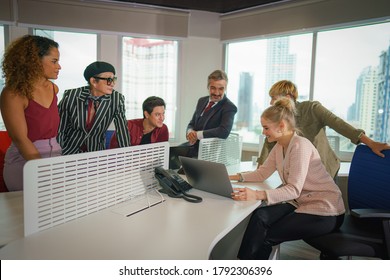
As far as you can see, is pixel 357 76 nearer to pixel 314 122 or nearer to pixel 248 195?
pixel 314 122

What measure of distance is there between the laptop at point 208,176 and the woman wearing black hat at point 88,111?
1.74 ft

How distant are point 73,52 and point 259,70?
240cm

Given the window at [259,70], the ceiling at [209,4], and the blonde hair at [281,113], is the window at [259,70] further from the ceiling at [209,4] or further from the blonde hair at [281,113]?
the blonde hair at [281,113]

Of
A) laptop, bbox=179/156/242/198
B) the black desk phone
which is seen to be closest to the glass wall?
laptop, bbox=179/156/242/198

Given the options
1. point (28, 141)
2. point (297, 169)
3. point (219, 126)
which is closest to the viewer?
point (28, 141)

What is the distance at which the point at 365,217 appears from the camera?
4.69 feet

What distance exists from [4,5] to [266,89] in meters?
3.28

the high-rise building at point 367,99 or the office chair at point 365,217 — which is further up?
the high-rise building at point 367,99

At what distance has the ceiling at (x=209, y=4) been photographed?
3721mm

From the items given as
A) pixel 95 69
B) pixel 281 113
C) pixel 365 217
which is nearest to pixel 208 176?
pixel 281 113

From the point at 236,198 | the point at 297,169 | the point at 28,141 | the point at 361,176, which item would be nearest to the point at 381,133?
the point at 361,176

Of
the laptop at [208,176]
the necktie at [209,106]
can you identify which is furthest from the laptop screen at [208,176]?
the necktie at [209,106]

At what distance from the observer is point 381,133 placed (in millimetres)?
3295

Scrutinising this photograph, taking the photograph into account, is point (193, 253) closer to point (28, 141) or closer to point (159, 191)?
point (159, 191)
